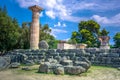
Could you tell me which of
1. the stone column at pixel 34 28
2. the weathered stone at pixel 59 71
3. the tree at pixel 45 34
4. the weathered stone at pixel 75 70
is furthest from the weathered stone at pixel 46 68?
the tree at pixel 45 34

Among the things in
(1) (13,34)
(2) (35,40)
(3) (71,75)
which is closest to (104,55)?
(3) (71,75)

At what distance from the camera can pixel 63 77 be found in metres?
12.8

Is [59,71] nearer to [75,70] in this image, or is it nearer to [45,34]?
[75,70]

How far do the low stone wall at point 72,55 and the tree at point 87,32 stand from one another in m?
25.7

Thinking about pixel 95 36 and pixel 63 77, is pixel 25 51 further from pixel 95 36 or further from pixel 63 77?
pixel 95 36

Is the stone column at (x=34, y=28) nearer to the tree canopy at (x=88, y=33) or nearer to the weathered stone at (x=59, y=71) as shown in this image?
the weathered stone at (x=59, y=71)

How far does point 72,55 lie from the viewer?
1822 cm

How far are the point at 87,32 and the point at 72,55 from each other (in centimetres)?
2884

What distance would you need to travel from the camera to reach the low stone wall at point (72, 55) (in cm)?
1662

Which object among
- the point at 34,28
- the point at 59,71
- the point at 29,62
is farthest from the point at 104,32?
the point at 59,71

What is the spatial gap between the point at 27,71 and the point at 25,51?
6996 mm

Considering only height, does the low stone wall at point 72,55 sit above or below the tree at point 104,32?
below

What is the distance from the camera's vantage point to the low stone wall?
16625 mm

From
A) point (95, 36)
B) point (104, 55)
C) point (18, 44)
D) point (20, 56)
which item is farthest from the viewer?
point (95, 36)
